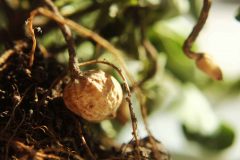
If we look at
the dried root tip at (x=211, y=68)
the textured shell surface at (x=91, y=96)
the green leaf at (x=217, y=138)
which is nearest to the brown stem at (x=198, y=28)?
the dried root tip at (x=211, y=68)

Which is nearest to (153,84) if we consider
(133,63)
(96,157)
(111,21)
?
(133,63)

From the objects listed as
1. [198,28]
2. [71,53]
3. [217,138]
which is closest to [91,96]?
[71,53]

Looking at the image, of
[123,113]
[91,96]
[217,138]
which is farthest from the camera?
[217,138]

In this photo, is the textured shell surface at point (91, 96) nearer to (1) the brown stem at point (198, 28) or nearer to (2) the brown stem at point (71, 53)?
→ (2) the brown stem at point (71, 53)

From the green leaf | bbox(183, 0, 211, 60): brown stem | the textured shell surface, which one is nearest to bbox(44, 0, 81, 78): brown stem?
the textured shell surface

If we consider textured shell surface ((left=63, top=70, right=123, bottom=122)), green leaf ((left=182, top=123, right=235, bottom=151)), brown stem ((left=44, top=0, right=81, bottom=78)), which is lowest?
textured shell surface ((left=63, top=70, right=123, bottom=122))

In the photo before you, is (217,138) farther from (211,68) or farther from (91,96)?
(91,96)

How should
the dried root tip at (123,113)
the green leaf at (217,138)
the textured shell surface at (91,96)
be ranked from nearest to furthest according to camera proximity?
the textured shell surface at (91,96) < the dried root tip at (123,113) < the green leaf at (217,138)

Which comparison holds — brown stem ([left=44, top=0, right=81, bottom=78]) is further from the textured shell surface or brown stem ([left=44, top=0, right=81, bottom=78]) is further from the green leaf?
the green leaf
